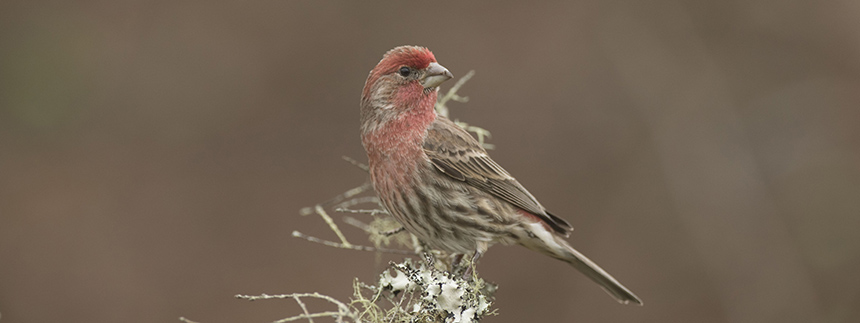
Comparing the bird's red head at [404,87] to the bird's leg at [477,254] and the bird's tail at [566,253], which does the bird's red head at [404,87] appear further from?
the bird's tail at [566,253]

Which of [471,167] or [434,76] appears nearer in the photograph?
[434,76]

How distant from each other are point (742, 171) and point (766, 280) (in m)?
1.21

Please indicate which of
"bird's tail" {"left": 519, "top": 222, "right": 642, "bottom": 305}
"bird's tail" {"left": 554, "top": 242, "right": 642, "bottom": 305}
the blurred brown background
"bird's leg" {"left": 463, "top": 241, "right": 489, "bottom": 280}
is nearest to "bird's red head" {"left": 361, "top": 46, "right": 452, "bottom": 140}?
"bird's leg" {"left": 463, "top": 241, "right": 489, "bottom": 280}

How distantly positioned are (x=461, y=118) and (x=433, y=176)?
3526 mm

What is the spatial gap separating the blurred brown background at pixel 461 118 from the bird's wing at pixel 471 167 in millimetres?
3283

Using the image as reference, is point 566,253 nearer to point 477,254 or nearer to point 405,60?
point 477,254

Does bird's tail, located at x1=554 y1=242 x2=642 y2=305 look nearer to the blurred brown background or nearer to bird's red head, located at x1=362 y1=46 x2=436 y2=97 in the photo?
bird's red head, located at x1=362 y1=46 x2=436 y2=97

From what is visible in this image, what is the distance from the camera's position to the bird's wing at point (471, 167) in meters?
4.60

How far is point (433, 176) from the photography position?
4582 millimetres

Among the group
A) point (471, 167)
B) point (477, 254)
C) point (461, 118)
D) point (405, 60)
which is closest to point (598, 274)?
point (477, 254)

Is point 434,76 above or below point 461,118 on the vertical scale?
below

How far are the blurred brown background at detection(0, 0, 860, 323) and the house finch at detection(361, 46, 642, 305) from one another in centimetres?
328

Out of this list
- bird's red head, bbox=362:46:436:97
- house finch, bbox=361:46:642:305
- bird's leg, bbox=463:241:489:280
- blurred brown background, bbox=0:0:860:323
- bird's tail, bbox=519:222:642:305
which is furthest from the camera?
blurred brown background, bbox=0:0:860:323

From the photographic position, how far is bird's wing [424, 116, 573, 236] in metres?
4.60
